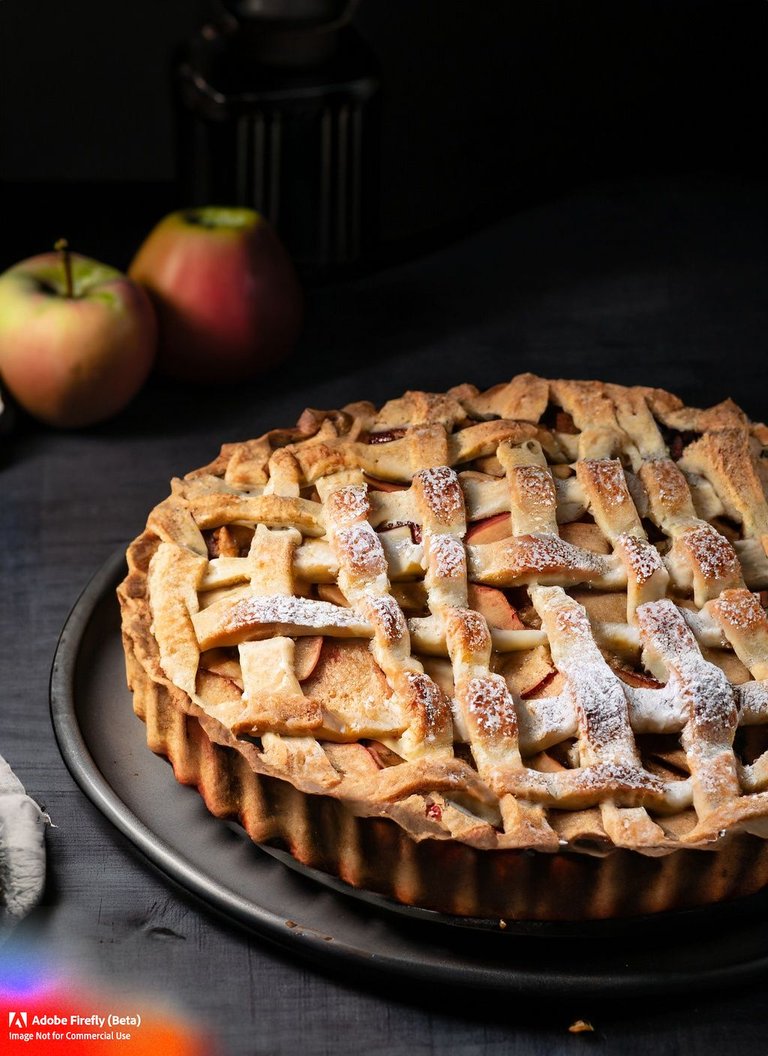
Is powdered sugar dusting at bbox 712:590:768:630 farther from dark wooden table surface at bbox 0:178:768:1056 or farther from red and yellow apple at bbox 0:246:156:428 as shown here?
red and yellow apple at bbox 0:246:156:428

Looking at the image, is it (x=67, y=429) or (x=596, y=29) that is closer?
(x=67, y=429)

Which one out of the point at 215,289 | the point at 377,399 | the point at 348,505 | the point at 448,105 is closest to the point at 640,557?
the point at 348,505

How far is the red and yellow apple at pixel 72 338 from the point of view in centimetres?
189

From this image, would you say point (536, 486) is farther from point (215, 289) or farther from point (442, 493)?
point (215, 289)

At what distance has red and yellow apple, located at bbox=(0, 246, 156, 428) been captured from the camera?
1.89 meters

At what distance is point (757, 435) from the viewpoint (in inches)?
63.6

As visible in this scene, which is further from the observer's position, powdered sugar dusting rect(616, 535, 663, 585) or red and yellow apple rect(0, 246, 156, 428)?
red and yellow apple rect(0, 246, 156, 428)

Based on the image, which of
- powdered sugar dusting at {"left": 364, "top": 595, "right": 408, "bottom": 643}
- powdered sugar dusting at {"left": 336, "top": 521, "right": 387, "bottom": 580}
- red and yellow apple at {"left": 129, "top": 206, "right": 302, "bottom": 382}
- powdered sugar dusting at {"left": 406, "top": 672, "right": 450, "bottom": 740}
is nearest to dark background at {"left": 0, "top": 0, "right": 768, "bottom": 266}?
red and yellow apple at {"left": 129, "top": 206, "right": 302, "bottom": 382}

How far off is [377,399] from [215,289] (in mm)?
296

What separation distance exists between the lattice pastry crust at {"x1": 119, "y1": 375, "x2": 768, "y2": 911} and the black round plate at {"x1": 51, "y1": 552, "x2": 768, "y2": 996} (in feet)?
0.16

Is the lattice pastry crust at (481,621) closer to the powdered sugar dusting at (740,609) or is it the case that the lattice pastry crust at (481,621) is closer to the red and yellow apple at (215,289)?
the powdered sugar dusting at (740,609)

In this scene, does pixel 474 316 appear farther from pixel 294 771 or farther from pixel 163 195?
pixel 294 771

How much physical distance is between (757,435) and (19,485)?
97 centimetres

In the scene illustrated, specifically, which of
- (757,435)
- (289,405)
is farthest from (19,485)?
(757,435)
